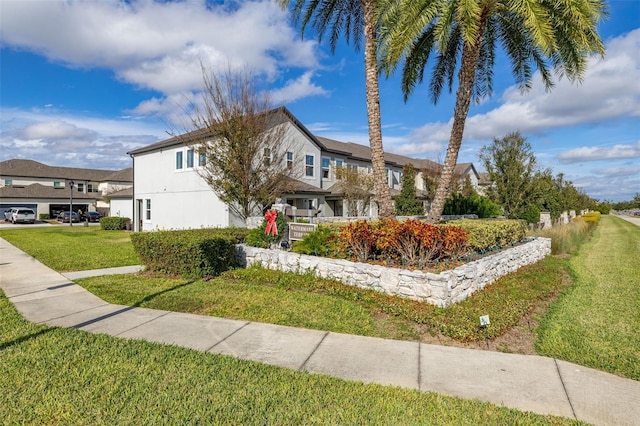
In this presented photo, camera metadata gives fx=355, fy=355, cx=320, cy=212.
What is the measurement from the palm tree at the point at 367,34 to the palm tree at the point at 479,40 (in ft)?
2.08

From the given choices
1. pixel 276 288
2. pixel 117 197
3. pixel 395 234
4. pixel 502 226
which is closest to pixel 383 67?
pixel 502 226

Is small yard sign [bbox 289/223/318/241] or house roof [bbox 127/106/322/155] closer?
small yard sign [bbox 289/223/318/241]

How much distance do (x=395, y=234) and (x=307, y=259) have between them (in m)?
2.48

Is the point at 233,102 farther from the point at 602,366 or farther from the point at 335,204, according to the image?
the point at 602,366

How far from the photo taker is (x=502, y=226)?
39.3 ft

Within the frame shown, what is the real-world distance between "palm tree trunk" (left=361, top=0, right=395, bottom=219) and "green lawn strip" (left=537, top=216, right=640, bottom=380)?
5.96m

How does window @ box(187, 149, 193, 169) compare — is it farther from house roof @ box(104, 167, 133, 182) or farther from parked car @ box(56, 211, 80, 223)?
house roof @ box(104, 167, 133, 182)

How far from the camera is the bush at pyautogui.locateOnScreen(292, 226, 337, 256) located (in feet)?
33.1

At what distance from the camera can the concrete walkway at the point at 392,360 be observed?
3.95 meters

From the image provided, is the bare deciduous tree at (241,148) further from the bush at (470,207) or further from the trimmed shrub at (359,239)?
the bush at (470,207)

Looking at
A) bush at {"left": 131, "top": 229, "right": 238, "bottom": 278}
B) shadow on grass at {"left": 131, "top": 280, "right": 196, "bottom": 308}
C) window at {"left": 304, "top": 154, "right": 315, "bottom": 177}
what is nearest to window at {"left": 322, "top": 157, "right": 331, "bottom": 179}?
window at {"left": 304, "top": 154, "right": 315, "bottom": 177}

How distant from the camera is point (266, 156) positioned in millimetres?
16516

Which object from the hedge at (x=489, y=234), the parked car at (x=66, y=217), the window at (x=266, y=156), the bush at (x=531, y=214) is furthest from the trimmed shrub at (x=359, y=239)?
the parked car at (x=66, y=217)

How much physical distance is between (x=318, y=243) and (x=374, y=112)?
556cm
